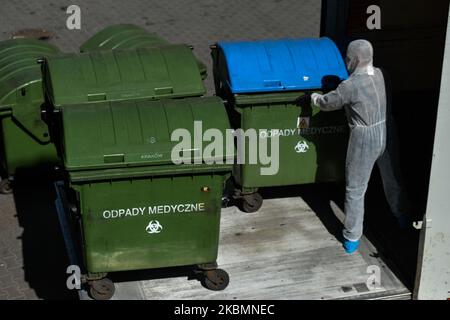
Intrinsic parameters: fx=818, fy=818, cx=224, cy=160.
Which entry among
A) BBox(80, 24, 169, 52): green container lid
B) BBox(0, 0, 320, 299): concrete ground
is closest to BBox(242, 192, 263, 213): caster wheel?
BBox(80, 24, 169, 52): green container lid

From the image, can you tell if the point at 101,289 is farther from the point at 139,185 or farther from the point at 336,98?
the point at 336,98

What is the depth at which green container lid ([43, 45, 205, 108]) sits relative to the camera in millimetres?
6336

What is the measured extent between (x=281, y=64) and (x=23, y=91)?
8.07 feet

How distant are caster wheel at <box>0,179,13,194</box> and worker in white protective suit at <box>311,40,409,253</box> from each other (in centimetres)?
345

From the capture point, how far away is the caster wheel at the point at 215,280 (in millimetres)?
6031

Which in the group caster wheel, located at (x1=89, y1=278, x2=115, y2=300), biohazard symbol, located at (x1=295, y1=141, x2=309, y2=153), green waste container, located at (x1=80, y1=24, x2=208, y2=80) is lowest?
caster wheel, located at (x1=89, y1=278, x2=115, y2=300)

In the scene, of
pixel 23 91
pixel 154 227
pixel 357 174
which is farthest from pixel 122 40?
pixel 357 174

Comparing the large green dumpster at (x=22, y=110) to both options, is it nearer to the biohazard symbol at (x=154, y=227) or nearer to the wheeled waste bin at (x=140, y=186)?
the wheeled waste bin at (x=140, y=186)

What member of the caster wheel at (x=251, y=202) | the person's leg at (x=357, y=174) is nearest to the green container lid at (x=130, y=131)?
the person's leg at (x=357, y=174)

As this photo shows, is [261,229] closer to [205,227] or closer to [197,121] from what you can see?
[205,227]

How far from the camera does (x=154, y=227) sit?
5766 mm

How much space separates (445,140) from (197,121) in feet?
5.53

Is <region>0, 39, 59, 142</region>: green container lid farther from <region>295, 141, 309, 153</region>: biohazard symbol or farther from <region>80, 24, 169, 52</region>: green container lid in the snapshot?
<region>295, 141, 309, 153</region>: biohazard symbol

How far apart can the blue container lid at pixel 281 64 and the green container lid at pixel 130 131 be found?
2.92 feet
